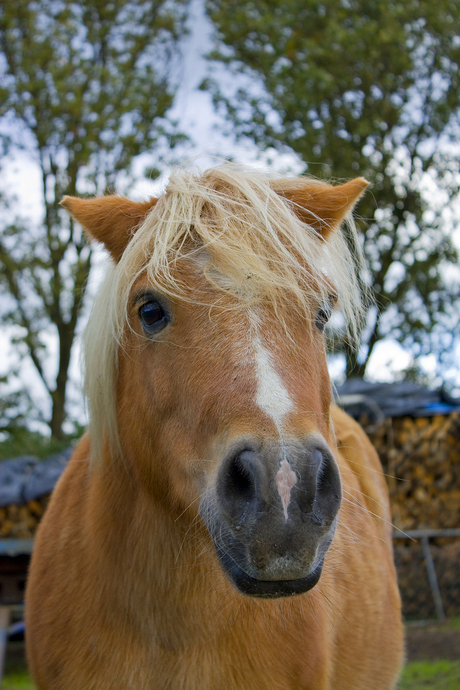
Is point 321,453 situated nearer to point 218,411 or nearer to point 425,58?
point 218,411

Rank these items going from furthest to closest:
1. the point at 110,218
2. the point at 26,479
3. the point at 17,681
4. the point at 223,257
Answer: the point at 26,479
the point at 17,681
the point at 110,218
the point at 223,257

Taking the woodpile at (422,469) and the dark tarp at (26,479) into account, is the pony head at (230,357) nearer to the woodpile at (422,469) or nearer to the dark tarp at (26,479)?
the dark tarp at (26,479)

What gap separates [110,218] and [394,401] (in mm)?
6563

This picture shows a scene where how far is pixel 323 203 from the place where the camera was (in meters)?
2.30

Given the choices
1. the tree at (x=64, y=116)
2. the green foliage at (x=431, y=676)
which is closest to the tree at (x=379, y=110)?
the tree at (x=64, y=116)

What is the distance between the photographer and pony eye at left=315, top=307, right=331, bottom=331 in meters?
2.06

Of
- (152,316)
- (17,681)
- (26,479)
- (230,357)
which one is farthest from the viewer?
(26,479)

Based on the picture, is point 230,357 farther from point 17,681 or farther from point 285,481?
point 17,681

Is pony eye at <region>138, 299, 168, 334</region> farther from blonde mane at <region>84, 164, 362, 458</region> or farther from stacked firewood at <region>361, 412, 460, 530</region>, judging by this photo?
stacked firewood at <region>361, 412, 460, 530</region>

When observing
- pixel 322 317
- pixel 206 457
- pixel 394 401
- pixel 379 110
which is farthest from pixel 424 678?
pixel 379 110

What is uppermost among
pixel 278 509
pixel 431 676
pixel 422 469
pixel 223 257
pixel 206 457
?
pixel 223 257

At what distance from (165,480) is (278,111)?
1166cm

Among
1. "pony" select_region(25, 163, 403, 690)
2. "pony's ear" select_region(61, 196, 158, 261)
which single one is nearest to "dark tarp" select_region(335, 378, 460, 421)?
"pony" select_region(25, 163, 403, 690)

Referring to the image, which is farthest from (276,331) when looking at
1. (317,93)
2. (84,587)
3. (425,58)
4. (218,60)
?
(218,60)
